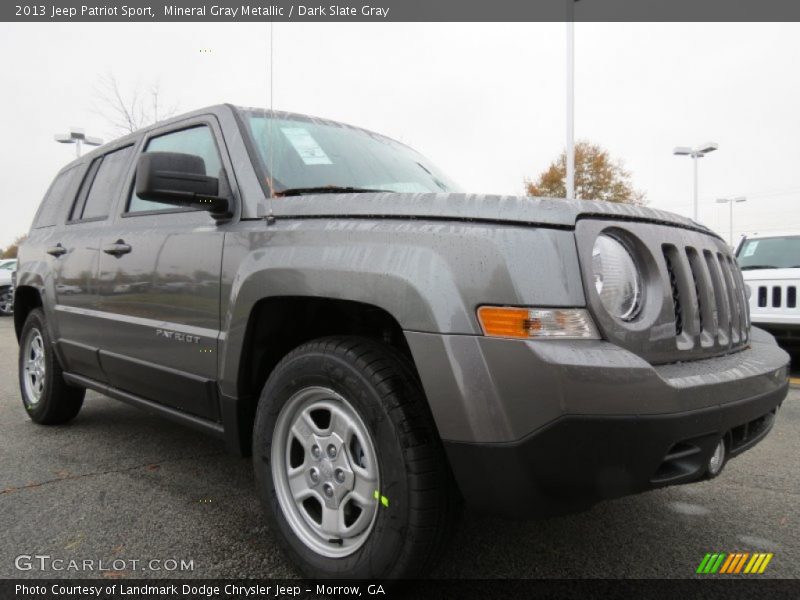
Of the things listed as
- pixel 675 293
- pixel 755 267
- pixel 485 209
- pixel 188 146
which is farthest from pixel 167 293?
pixel 755 267

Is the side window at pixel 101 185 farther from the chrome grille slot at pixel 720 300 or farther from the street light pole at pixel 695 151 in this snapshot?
the street light pole at pixel 695 151

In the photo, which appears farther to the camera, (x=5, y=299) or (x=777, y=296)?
(x=5, y=299)

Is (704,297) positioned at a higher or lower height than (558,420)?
higher

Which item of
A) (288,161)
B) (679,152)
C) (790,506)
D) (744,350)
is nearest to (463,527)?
(744,350)

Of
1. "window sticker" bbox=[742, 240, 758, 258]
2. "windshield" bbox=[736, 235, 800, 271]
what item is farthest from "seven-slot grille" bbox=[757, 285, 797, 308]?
"window sticker" bbox=[742, 240, 758, 258]

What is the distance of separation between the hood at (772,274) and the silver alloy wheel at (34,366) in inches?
259

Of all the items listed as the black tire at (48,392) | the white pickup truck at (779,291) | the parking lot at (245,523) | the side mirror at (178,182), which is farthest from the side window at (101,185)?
the white pickup truck at (779,291)

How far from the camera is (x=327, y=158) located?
2734 millimetres

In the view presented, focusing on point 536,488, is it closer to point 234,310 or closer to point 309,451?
point 309,451

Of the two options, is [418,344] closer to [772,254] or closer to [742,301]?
[742,301]

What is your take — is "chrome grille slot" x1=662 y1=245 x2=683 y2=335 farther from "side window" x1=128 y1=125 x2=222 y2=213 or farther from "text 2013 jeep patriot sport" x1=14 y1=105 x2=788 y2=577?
"side window" x1=128 y1=125 x2=222 y2=213

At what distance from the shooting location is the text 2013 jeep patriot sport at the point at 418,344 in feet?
5.30

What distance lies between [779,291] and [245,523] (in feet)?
20.9

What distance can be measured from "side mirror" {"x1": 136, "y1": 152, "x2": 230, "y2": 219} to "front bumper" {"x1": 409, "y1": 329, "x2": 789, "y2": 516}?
117 centimetres
